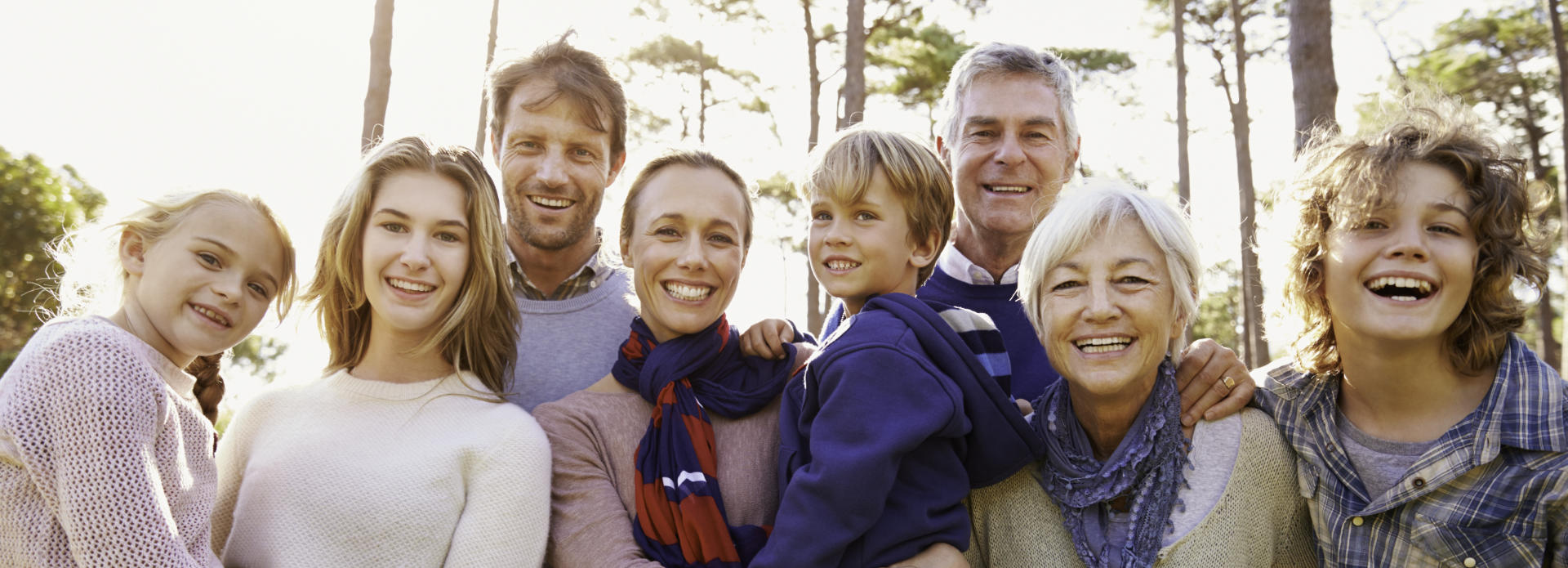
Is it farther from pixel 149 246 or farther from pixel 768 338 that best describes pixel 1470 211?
pixel 149 246

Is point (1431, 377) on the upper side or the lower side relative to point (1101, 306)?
→ lower

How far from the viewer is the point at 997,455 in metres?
2.42

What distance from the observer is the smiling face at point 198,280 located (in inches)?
95.6

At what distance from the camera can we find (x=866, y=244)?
2713 mm

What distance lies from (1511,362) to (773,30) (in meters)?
16.8

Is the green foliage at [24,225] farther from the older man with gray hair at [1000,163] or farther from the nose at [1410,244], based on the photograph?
the nose at [1410,244]

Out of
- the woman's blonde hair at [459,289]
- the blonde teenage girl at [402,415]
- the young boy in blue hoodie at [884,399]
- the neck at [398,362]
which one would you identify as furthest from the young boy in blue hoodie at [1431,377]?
the neck at [398,362]

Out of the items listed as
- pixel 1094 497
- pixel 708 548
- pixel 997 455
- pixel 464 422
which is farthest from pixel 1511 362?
pixel 464 422

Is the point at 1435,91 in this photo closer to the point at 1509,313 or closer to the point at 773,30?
the point at 1509,313

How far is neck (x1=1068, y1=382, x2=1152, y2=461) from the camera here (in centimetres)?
256

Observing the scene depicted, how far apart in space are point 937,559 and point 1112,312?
76 centimetres

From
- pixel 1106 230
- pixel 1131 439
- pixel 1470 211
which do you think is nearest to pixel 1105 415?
pixel 1131 439

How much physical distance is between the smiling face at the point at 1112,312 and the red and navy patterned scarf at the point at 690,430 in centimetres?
74

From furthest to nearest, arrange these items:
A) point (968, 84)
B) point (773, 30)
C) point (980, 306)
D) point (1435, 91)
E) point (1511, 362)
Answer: point (773, 30), point (968, 84), point (980, 306), point (1435, 91), point (1511, 362)
